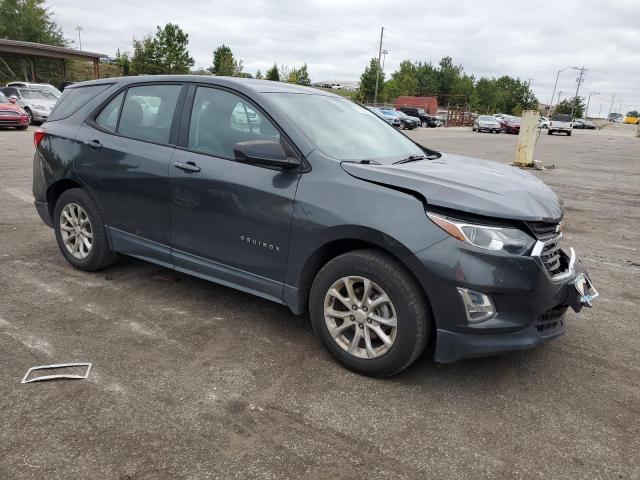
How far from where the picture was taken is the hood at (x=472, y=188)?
2801 mm

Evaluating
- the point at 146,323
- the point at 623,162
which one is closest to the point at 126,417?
the point at 146,323

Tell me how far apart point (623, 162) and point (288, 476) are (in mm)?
20269

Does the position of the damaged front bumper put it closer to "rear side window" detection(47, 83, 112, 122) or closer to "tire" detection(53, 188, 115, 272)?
"tire" detection(53, 188, 115, 272)

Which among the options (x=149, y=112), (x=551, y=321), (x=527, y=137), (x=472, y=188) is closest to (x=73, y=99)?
(x=149, y=112)

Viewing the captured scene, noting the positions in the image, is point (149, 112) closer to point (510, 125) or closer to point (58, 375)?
point (58, 375)

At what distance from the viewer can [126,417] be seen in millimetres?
2633

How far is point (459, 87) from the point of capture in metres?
96.6

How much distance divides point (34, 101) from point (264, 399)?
22083 mm

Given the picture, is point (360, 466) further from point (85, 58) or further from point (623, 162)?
point (85, 58)

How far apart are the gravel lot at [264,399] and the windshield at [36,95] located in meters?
19.9

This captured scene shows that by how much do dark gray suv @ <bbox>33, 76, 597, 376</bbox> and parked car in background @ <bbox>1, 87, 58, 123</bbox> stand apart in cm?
1858

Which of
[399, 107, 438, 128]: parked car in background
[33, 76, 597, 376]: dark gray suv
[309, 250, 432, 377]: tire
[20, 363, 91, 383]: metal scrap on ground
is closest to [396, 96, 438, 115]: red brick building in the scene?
[399, 107, 438, 128]: parked car in background

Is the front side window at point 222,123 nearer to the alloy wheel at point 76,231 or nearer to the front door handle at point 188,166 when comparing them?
the front door handle at point 188,166

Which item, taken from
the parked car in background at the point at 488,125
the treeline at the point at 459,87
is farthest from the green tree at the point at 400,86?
the parked car in background at the point at 488,125
